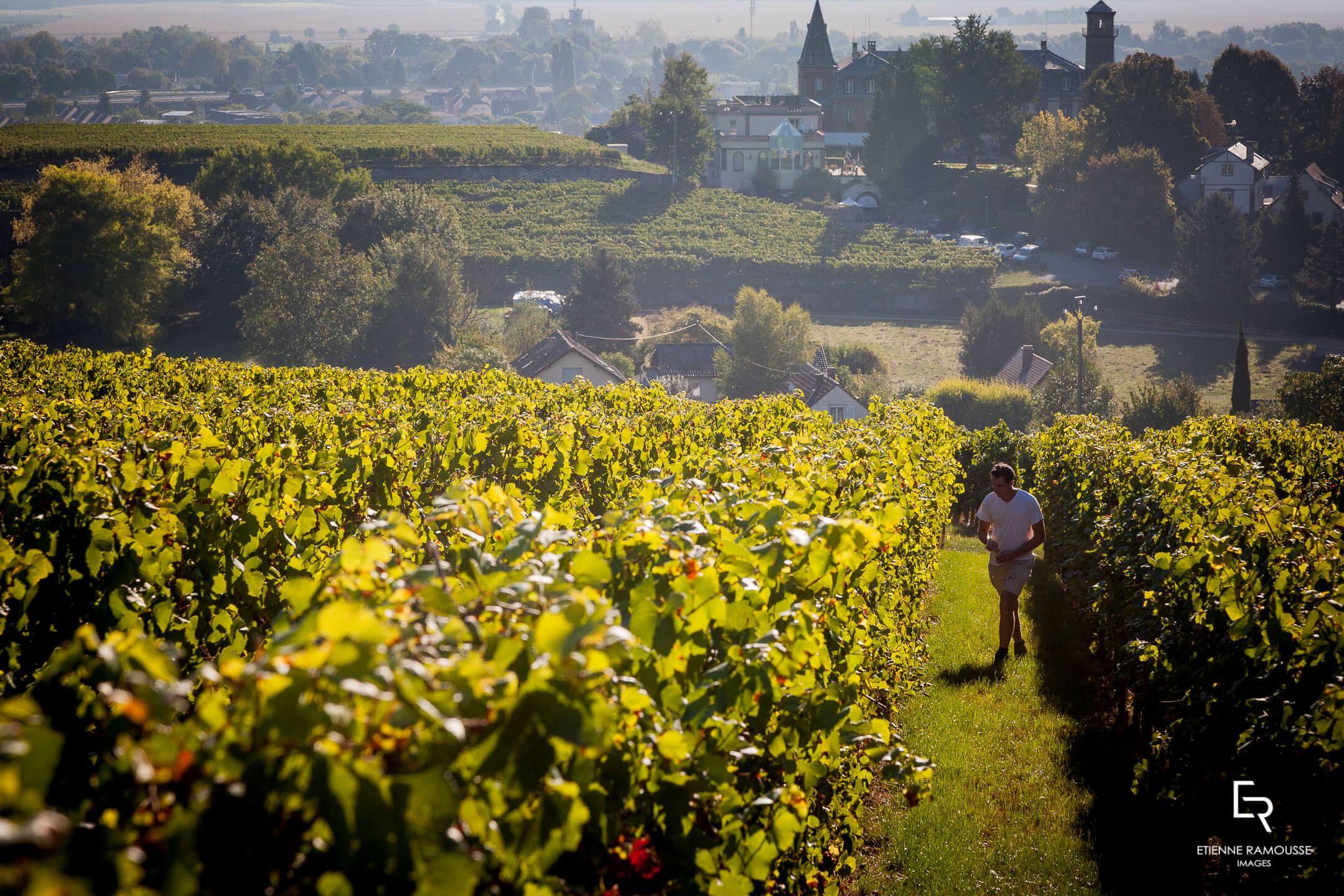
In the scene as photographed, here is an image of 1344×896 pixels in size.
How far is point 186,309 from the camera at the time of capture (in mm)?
47219

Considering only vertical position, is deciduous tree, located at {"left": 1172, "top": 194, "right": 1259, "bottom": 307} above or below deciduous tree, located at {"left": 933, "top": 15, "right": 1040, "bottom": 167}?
below

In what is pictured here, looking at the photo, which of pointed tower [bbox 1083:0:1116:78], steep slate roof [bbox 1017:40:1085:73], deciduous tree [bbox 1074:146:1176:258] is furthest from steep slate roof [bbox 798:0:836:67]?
deciduous tree [bbox 1074:146:1176:258]

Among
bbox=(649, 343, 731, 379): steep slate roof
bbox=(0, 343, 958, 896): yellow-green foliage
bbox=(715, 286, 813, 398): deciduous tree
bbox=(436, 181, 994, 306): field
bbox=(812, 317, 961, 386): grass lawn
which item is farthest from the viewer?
bbox=(436, 181, 994, 306): field

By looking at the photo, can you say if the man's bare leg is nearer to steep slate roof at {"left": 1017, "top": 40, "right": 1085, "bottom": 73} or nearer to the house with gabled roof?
the house with gabled roof

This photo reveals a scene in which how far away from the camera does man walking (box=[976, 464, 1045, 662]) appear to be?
7734 millimetres

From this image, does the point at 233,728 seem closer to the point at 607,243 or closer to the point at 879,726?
the point at 879,726

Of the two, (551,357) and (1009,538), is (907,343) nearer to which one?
(551,357)

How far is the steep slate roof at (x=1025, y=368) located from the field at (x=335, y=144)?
4509 centimetres

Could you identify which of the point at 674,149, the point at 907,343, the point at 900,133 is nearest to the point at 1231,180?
the point at 900,133

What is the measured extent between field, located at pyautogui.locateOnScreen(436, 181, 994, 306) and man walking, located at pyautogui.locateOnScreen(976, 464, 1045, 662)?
178 ft

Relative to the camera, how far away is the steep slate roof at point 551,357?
127 feet

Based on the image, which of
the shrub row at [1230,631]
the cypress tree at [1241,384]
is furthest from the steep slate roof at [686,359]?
the shrub row at [1230,631]

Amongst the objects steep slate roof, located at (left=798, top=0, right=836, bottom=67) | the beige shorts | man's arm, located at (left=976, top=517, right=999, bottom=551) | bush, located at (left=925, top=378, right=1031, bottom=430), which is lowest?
bush, located at (left=925, top=378, right=1031, bottom=430)

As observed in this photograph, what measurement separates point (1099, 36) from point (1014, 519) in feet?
348
